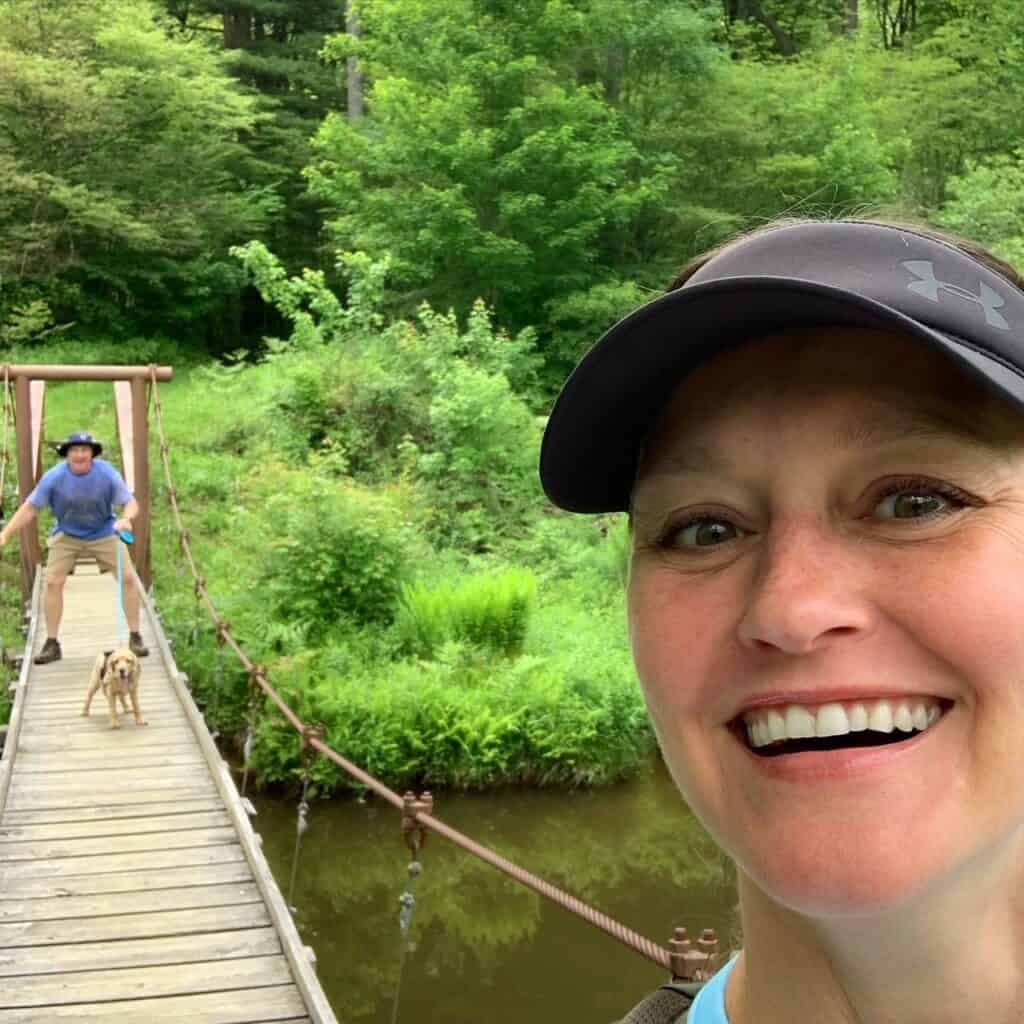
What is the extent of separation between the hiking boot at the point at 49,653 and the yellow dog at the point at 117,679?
1004 millimetres

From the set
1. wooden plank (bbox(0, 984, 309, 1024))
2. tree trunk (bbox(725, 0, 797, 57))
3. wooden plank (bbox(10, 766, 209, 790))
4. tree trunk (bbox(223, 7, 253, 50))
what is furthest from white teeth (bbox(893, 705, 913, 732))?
tree trunk (bbox(223, 7, 253, 50))

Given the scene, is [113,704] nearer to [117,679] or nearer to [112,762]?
[117,679]

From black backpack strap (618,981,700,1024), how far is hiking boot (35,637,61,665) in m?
6.64

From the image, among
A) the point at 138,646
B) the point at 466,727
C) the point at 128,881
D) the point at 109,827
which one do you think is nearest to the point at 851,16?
the point at 466,727

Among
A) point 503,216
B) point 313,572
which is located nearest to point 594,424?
point 313,572

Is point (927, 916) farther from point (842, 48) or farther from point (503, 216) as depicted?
point (842, 48)

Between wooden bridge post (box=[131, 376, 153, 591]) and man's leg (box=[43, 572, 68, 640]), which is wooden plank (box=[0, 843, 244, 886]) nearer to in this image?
man's leg (box=[43, 572, 68, 640])

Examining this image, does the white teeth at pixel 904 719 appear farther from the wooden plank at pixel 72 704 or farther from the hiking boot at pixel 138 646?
the hiking boot at pixel 138 646

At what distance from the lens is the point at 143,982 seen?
347cm

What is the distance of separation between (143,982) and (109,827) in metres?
1.33

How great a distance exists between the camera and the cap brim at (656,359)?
0.57m

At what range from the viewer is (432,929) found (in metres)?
5.97

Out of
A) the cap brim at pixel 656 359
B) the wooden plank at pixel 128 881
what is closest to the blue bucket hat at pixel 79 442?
the wooden plank at pixel 128 881

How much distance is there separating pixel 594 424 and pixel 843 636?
218 millimetres
